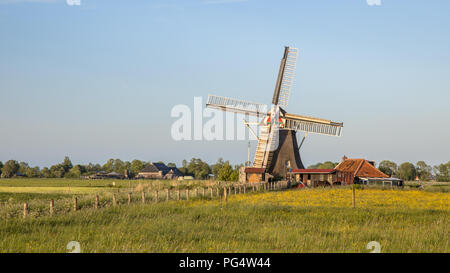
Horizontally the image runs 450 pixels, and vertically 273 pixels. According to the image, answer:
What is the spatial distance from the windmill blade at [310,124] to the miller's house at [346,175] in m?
5.39

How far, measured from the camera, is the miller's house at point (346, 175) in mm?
51094

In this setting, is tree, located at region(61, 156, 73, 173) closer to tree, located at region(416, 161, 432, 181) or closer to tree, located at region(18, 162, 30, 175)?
tree, located at region(18, 162, 30, 175)

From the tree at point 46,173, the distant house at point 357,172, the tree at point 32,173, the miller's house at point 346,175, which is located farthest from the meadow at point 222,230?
the tree at point 46,173

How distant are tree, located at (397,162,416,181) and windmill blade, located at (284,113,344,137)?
273 ft

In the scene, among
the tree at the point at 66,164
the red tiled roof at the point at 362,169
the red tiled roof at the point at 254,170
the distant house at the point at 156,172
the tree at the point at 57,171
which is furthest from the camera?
the distant house at the point at 156,172

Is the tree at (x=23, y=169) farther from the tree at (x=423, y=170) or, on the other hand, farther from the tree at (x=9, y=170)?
the tree at (x=423, y=170)

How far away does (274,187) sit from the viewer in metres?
43.0

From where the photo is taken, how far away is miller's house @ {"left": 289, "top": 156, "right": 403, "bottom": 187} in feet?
168

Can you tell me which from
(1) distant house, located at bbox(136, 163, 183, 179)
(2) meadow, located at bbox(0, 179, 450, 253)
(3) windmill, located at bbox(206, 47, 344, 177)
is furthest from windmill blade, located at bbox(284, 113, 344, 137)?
(1) distant house, located at bbox(136, 163, 183, 179)

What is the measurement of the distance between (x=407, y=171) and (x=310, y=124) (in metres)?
87.9

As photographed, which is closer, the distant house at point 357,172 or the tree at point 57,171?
the distant house at point 357,172
